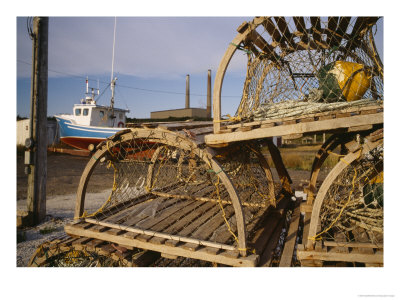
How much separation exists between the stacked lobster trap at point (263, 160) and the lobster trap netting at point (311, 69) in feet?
0.04

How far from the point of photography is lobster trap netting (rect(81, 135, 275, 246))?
2760mm

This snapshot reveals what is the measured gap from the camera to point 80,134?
14805 mm

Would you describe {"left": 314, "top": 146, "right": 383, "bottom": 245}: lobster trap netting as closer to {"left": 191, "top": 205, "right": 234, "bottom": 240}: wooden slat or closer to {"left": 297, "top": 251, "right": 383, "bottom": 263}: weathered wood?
{"left": 297, "top": 251, "right": 383, "bottom": 263}: weathered wood

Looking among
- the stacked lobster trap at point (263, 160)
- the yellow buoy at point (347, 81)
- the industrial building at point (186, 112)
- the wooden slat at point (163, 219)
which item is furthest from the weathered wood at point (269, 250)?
the industrial building at point (186, 112)

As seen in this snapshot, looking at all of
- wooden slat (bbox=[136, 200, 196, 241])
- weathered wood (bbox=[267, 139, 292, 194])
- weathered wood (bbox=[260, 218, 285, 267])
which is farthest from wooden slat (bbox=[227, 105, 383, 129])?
weathered wood (bbox=[267, 139, 292, 194])

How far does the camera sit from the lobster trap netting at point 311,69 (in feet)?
8.98

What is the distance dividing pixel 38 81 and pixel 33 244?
2.84 m

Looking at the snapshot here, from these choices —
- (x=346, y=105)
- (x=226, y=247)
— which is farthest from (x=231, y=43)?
(x=226, y=247)

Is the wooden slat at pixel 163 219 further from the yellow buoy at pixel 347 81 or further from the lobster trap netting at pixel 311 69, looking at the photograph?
the yellow buoy at pixel 347 81

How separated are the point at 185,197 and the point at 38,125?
10.3ft

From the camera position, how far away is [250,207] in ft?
12.7

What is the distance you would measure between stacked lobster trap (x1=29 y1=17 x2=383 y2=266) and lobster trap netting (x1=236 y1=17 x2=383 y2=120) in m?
0.01
